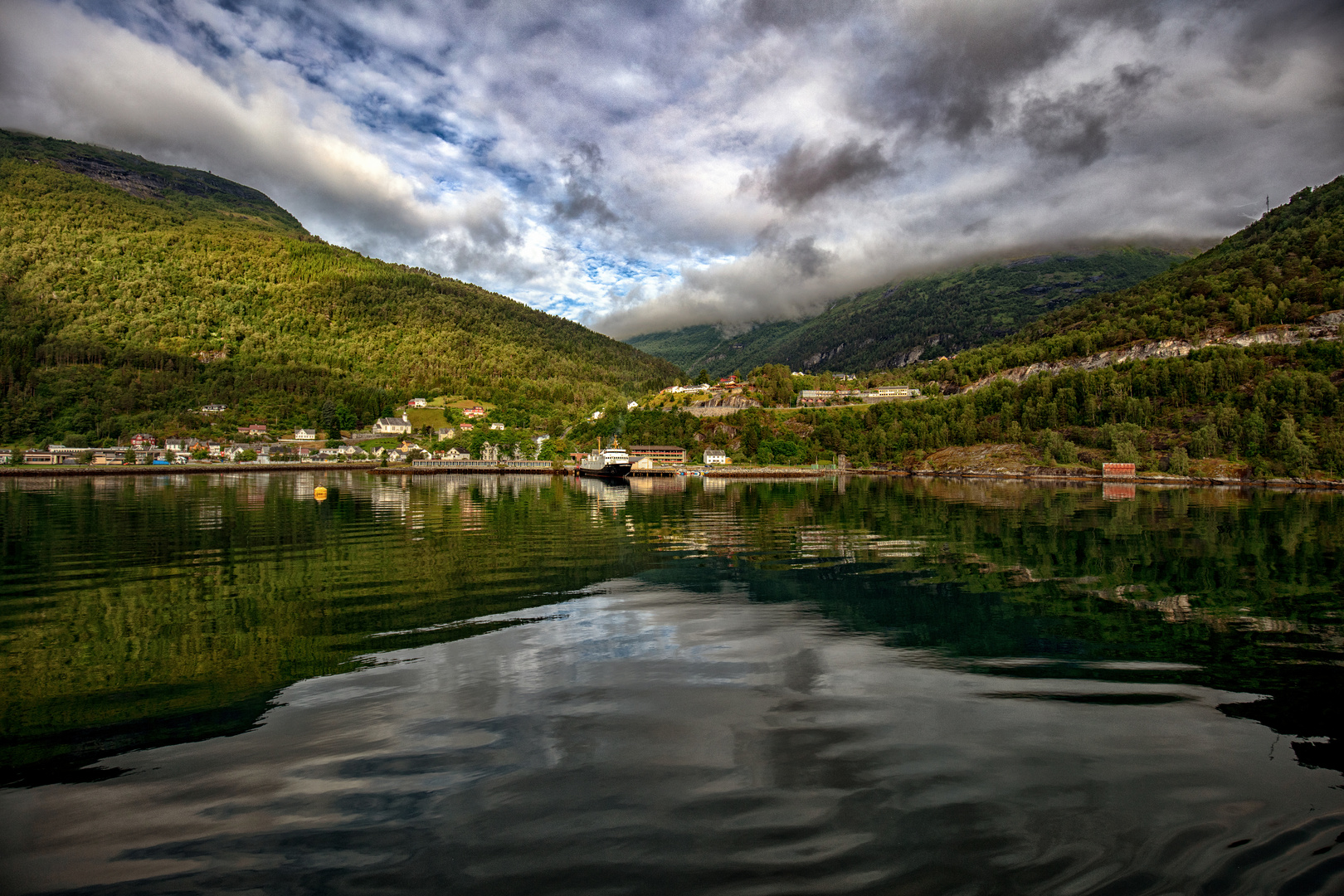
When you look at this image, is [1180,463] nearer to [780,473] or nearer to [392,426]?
[780,473]

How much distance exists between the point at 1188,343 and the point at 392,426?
222032 mm

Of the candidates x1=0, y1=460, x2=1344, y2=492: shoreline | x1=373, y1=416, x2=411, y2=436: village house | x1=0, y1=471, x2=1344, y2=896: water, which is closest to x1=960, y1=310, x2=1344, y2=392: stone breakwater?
x1=0, y1=460, x2=1344, y2=492: shoreline

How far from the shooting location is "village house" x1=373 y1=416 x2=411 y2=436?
7042 inches

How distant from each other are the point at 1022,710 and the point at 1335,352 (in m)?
178

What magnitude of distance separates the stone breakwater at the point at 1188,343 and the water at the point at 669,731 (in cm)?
17869

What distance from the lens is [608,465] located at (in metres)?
109

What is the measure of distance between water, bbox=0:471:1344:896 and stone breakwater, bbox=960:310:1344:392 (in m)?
179

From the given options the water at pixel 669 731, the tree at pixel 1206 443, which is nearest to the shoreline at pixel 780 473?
the tree at pixel 1206 443

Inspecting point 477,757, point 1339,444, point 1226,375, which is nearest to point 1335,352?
point 1226,375

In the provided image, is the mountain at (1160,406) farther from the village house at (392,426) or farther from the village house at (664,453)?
the village house at (392,426)

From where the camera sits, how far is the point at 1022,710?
908 centimetres

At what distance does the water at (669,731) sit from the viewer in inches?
216

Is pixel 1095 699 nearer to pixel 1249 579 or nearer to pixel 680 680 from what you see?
pixel 680 680

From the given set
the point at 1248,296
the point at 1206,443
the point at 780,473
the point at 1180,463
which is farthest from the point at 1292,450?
the point at 1248,296
